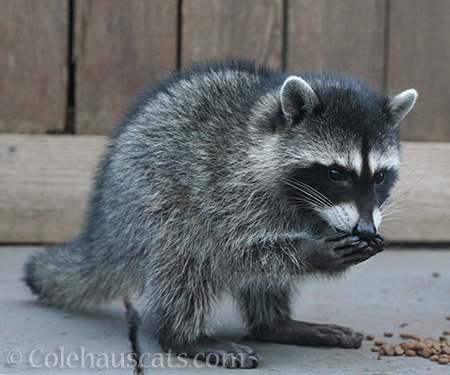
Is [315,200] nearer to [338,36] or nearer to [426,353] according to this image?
[426,353]

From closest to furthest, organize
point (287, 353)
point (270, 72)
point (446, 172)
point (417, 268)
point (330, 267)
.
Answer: point (330, 267) → point (287, 353) → point (270, 72) → point (417, 268) → point (446, 172)

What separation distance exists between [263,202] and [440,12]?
3122mm

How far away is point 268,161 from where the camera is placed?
11.7 feet

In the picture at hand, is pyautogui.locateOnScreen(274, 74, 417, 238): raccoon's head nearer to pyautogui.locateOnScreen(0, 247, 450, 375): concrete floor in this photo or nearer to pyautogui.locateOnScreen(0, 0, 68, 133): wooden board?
pyautogui.locateOnScreen(0, 247, 450, 375): concrete floor

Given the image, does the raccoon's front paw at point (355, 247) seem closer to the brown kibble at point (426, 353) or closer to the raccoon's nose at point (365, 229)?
the raccoon's nose at point (365, 229)

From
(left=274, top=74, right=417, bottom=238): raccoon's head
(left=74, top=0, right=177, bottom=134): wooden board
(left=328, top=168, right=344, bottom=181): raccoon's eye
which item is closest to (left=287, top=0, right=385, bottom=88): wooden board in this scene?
(left=74, top=0, right=177, bottom=134): wooden board

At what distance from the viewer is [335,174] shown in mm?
3361

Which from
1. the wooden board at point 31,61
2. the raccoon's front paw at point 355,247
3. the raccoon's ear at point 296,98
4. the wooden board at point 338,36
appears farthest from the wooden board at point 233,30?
the raccoon's front paw at point 355,247

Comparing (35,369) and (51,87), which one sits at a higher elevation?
(51,87)

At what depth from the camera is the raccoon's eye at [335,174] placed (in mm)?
3354

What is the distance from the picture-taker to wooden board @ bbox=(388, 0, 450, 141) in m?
5.86

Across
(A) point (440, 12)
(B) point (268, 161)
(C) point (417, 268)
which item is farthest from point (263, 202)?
(A) point (440, 12)

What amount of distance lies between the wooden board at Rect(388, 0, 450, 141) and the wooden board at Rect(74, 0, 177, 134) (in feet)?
5.67

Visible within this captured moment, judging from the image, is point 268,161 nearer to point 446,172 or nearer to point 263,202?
point 263,202
